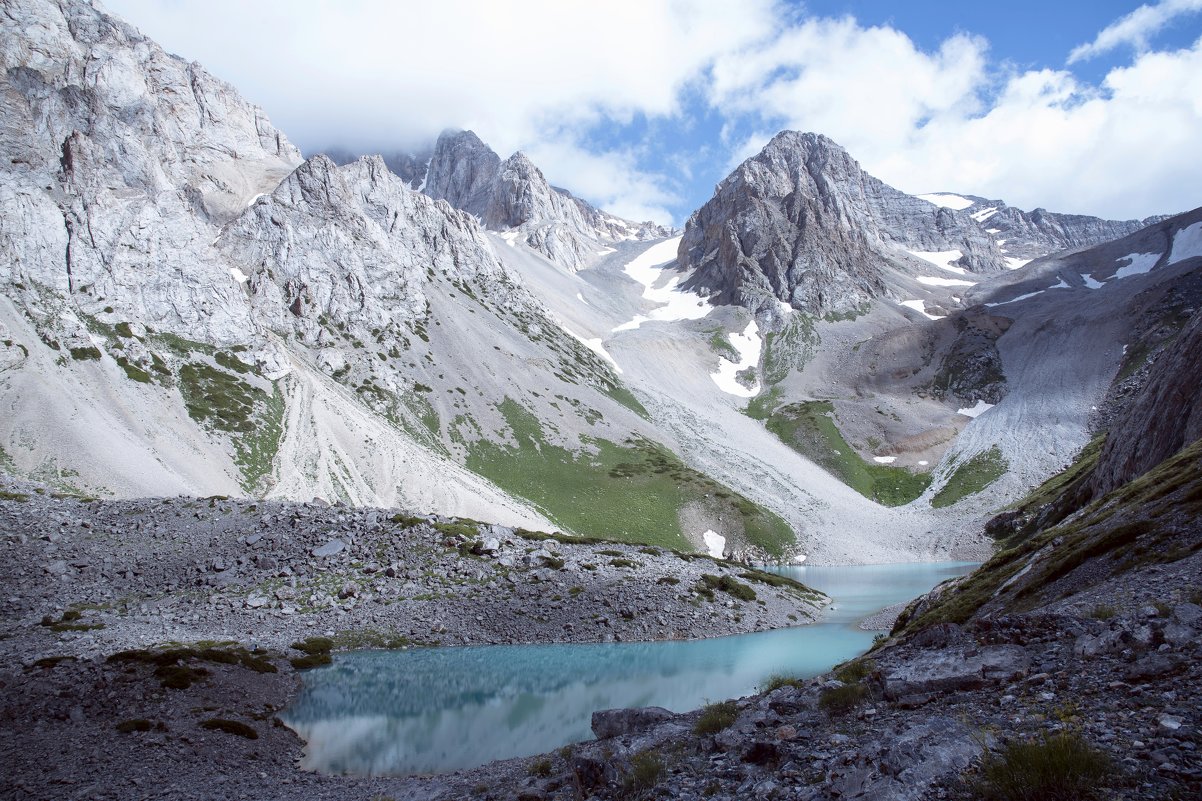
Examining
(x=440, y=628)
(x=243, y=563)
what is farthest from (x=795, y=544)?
(x=243, y=563)

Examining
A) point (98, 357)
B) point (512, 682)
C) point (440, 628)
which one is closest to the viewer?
point (512, 682)

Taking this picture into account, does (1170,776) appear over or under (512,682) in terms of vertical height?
over

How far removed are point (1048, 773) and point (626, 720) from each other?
13501mm

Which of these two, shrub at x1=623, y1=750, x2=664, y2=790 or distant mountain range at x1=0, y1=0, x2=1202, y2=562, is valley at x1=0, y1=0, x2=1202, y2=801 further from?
distant mountain range at x1=0, y1=0, x2=1202, y2=562

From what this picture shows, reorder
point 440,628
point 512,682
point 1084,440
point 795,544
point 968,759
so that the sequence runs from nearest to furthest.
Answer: point 968,759, point 512,682, point 440,628, point 795,544, point 1084,440

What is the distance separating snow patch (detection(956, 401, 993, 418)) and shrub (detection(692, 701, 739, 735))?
176 metres

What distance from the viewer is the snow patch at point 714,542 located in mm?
98250

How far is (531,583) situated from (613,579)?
717 centimetres

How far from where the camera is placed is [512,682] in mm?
39875

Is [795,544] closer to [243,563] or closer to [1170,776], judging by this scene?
[243,563]

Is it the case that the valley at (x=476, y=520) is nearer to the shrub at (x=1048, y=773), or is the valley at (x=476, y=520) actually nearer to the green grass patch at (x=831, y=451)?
the shrub at (x=1048, y=773)

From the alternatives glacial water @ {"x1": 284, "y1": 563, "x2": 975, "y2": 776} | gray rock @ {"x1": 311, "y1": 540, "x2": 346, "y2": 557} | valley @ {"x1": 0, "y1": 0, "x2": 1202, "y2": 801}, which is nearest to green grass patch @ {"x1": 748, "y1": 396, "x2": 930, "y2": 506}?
valley @ {"x1": 0, "y1": 0, "x2": 1202, "y2": 801}

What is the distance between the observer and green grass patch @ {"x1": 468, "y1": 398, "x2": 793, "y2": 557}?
99500 mm

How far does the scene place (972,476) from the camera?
448 ft
